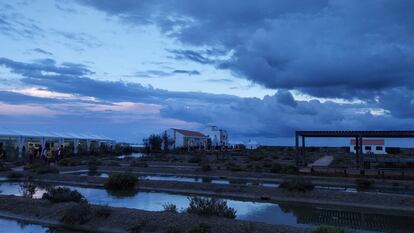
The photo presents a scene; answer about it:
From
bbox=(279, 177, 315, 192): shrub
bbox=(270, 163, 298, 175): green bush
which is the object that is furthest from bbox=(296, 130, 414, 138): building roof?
bbox=(279, 177, 315, 192): shrub

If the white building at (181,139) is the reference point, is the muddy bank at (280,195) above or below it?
below

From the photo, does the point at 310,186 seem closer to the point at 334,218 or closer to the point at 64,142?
the point at 334,218

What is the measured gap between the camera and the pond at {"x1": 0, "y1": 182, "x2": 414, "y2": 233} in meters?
12.3

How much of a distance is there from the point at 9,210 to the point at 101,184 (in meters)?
8.31

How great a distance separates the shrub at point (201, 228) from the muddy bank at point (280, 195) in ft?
26.2

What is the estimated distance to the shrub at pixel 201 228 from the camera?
9430 mm

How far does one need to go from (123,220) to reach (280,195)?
28.0 feet

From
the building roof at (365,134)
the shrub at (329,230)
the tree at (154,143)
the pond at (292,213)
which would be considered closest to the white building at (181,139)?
the tree at (154,143)

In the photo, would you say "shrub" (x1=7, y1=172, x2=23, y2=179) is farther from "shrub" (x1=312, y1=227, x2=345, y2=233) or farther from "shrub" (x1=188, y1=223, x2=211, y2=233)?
"shrub" (x1=312, y1=227, x2=345, y2=233)

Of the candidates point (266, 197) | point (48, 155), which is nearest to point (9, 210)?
point (266, 197)

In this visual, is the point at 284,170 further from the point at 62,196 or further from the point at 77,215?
the point at 77,215

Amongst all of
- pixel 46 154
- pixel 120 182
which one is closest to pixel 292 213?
pixel 120 182

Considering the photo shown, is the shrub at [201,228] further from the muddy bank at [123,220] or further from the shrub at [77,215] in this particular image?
the shrub at [77,215]

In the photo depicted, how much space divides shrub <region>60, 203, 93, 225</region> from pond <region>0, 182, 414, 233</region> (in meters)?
2.79
